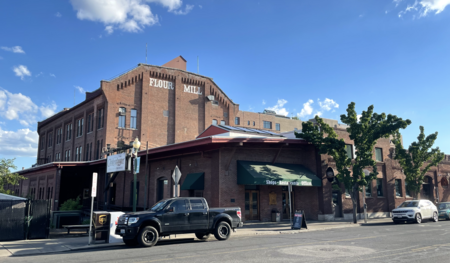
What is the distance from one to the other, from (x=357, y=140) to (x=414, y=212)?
5.91m

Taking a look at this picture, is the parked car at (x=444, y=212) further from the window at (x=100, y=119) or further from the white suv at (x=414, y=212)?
the window at (x=100, y=119)

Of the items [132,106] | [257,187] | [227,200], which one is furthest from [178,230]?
[132,106]

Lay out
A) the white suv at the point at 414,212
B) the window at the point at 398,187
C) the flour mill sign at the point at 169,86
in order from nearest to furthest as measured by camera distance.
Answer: the white suv at the point at 414,212, the window at the point at 398,187, the flour mill sign at the point at 169,86

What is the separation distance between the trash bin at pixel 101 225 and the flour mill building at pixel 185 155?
25.2 ft

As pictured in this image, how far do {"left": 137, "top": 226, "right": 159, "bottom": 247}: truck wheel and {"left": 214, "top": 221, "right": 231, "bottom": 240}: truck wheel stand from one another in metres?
2.81

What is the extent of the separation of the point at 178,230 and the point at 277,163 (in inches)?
490

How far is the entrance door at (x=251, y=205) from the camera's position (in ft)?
75.9

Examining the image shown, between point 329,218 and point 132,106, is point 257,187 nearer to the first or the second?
point 329,218

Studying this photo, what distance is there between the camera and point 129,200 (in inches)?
1284

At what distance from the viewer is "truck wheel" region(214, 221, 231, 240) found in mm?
14707

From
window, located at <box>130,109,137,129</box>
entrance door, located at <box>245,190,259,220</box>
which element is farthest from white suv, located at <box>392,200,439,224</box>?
window, located at <box>130,109,137,129</box>

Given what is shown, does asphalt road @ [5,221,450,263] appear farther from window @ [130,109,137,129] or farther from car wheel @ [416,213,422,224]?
window @ [130,109,137,129]

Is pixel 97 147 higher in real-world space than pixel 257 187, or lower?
higher

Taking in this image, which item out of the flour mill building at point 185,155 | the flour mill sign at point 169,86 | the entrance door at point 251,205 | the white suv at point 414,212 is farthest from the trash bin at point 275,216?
the flour mill sign at point 169,86
